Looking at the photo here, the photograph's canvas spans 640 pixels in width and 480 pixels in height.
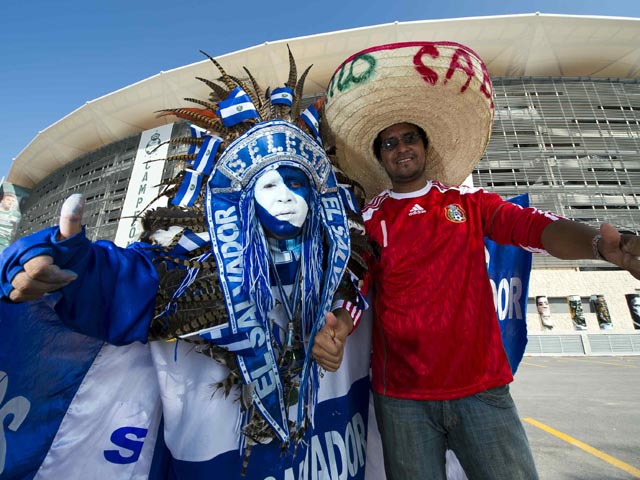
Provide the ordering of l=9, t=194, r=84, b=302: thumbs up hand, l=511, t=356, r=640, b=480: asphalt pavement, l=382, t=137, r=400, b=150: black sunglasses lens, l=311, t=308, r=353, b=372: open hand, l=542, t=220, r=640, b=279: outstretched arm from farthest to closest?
l=511, t=356, r=640, b=480: asphalt pavement → l=382, t=137, r=400, b=150: black sunglasses lens → l=311, t=308, r=353, b=372: open hand → l=542, t=220, r=640, b=279: outstretched arm → l=9, t=194, r=84, b=302: thumbs up hand

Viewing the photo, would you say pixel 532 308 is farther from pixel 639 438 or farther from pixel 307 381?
pixel 307 381

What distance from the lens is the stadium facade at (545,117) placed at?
17016mm

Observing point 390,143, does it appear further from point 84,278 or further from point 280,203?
point 84,278

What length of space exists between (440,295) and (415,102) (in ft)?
2.94

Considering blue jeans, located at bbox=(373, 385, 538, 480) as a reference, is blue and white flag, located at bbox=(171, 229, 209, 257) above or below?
above

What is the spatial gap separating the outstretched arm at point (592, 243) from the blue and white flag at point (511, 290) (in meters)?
0.90

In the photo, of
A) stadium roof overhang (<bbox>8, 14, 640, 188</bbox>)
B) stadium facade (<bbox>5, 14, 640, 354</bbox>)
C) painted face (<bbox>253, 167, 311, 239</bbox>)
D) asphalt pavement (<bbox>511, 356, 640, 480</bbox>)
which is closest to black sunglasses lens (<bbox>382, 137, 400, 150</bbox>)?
painted face (<bbox>253, 167, 311, 239</bbox>)

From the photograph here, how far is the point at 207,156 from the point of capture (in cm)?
126

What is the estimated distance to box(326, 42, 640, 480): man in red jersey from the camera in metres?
1.18

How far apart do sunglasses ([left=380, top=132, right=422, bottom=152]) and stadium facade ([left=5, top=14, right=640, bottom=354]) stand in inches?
709

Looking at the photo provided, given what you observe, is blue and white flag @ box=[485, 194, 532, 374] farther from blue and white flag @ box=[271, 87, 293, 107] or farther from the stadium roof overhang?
the stadium roof overhang

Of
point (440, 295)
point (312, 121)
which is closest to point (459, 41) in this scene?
point (312, 121)

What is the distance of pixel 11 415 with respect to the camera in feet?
3.46

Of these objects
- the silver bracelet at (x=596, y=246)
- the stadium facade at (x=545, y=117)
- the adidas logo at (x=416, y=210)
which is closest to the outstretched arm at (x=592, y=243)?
the silver bracelet at (x=596, y=246)
